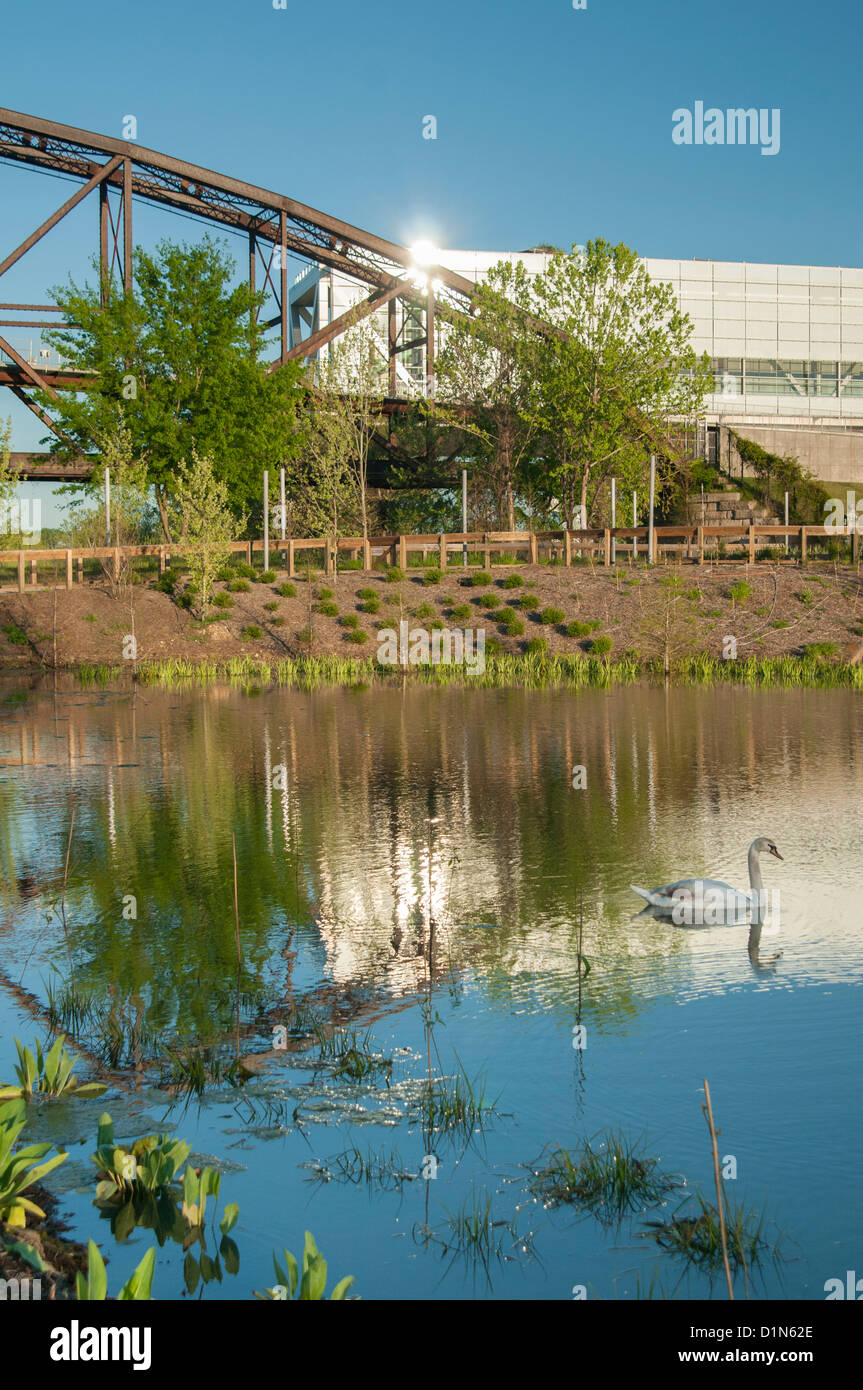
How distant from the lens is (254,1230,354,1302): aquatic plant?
170 inches

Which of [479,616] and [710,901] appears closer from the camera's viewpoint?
[710,901]

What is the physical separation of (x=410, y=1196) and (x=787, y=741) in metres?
15.3

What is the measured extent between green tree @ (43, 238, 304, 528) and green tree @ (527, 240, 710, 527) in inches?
435

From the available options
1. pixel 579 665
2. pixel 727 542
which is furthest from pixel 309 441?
pixel 579 665

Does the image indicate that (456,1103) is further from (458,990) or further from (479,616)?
(479,616)

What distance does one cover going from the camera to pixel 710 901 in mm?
9773

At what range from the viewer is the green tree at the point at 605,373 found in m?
48.3

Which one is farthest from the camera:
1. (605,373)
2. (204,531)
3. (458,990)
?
(605,373)

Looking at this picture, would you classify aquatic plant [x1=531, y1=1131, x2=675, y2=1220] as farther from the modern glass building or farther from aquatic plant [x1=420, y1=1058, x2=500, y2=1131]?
the modern glass building

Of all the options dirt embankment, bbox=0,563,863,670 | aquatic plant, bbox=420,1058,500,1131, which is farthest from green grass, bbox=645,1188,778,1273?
dirt embankment, bbox=0,563,863,670

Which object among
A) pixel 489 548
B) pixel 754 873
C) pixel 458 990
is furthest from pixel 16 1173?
pixel 489 548

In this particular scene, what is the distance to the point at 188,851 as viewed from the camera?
12.4m

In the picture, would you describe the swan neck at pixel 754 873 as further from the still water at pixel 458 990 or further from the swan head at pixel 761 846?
the still water at pixel 458 990

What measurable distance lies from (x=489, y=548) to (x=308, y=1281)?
135 ft
